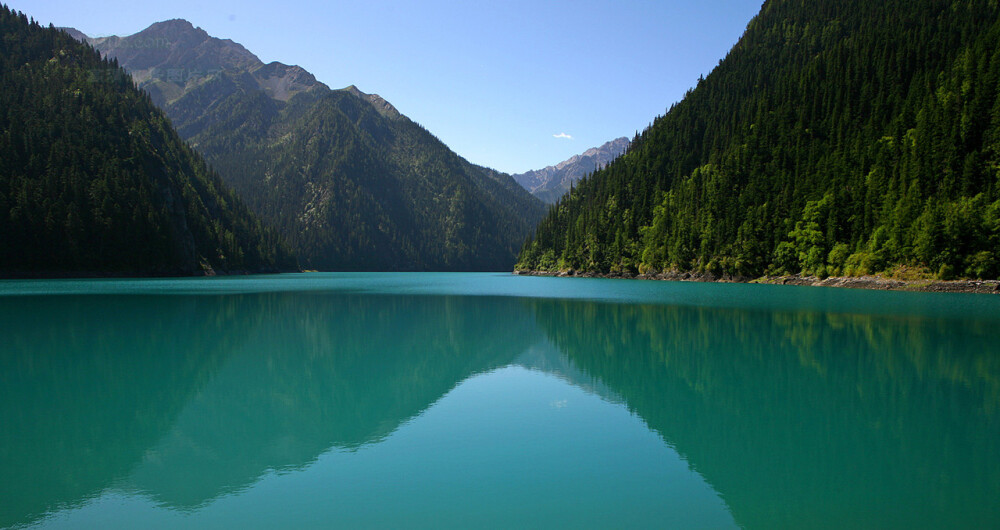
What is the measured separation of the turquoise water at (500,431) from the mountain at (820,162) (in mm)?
50139

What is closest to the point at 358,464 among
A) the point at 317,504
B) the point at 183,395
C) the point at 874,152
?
the point at 317,504

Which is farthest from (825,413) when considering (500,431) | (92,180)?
(92,180)

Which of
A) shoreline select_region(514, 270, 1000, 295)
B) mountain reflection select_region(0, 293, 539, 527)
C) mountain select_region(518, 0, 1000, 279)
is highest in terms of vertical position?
mountain select_region(518, 0, 1000, 279)

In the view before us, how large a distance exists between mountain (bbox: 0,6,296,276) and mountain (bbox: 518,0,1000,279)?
95.2m

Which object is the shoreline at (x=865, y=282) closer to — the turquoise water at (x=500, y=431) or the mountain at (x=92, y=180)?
the turquoise water at (x=500, y=431)

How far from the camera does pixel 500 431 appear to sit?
494 inches

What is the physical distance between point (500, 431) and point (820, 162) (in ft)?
332

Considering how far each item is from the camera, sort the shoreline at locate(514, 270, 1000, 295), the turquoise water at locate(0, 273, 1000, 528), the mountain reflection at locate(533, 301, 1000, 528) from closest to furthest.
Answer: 1. the turquoise water at locate(0, 273, 1000, 528)
2. the mountain reflection at locate(533, 301, 1000, 528)
3. the shoreline at locate(514, 270, 1000, 295)

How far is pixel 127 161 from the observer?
125m

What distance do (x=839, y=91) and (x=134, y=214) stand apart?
141005 mm

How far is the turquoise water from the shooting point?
827 centimetres

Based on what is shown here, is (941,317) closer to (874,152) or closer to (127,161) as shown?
(874,152)

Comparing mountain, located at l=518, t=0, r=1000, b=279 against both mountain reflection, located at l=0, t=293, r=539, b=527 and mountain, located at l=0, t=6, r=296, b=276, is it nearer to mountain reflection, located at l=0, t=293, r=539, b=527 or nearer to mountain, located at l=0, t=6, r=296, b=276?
mountain reflection, located at l=0, t=293, r=539, b=527

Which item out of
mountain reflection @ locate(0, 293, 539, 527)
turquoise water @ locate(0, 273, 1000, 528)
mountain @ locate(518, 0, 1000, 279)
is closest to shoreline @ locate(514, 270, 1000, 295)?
mountain @ locate(518, 0, 1000, 279)
